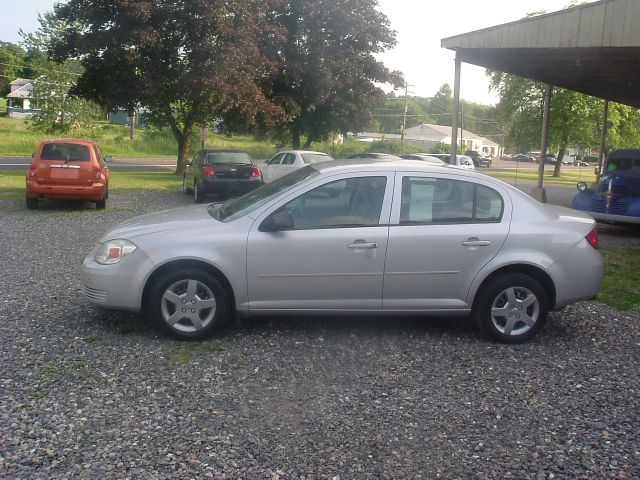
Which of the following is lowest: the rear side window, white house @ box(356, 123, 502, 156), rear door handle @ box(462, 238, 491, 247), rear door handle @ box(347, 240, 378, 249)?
rear door handle @ box(347, 240, 378, 249)

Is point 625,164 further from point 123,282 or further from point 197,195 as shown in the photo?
point 123,282

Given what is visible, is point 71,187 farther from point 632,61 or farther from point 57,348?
point 632,61

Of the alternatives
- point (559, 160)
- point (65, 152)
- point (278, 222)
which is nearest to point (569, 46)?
point (278, 222)

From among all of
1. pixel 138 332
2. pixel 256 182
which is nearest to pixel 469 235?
pixel 138 332

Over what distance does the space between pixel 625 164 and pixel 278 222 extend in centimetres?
1199

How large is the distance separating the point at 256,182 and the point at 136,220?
12982mm

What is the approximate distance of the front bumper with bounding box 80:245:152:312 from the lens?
5984 mm

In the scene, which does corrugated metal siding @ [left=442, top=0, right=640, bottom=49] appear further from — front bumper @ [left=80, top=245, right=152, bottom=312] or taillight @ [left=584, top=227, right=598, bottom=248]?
front bumper @ [left=80, top=245, right=152, bottom=312]

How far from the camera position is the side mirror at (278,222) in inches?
235

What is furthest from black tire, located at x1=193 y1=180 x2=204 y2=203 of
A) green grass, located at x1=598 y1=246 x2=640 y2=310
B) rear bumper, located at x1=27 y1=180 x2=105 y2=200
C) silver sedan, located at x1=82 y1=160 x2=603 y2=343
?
silver sedan, located at x1=82 y1=160 x2=603 y2=343

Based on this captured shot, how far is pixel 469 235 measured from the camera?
6152 millimetres

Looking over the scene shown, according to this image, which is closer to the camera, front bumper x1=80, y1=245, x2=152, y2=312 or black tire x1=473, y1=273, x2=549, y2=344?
front bumper x1=80, y1=245, x2=152, y2=312

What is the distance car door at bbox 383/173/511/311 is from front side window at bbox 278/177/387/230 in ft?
0.64

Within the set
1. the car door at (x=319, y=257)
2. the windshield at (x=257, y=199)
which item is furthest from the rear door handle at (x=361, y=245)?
the windshield at (x=257, y=199)
